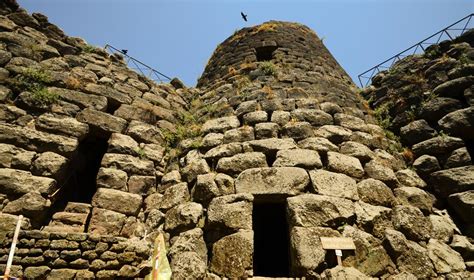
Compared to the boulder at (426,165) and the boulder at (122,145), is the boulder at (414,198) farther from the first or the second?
the boulder at (122,145)

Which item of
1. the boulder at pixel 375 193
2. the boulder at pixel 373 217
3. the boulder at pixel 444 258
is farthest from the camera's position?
the boulder at pixel 375 193

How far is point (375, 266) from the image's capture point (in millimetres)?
3025

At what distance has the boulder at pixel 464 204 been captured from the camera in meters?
3.75

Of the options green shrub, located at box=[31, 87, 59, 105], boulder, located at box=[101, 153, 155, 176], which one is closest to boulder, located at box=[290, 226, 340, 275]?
boulder, located at box=[101, 153, 155, 176]

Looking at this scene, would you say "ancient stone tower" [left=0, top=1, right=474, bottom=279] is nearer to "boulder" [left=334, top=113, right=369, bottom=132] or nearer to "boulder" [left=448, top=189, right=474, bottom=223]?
"boulder" [left=334, top=113, right=369, bottom=132]

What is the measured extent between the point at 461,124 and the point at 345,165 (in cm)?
216

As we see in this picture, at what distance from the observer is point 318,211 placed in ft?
10.8

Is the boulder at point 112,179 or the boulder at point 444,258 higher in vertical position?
the boulder at point 112,179

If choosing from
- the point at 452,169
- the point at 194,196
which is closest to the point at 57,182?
the point at 194,196

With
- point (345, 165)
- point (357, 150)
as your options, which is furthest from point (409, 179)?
point (345, 165)

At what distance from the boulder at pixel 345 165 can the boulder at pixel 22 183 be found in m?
3.45

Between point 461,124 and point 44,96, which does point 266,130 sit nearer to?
point 461,124

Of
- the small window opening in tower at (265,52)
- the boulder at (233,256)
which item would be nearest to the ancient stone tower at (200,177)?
the boulder at (233,256)

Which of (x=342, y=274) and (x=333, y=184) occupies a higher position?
(x=333, y=184)
